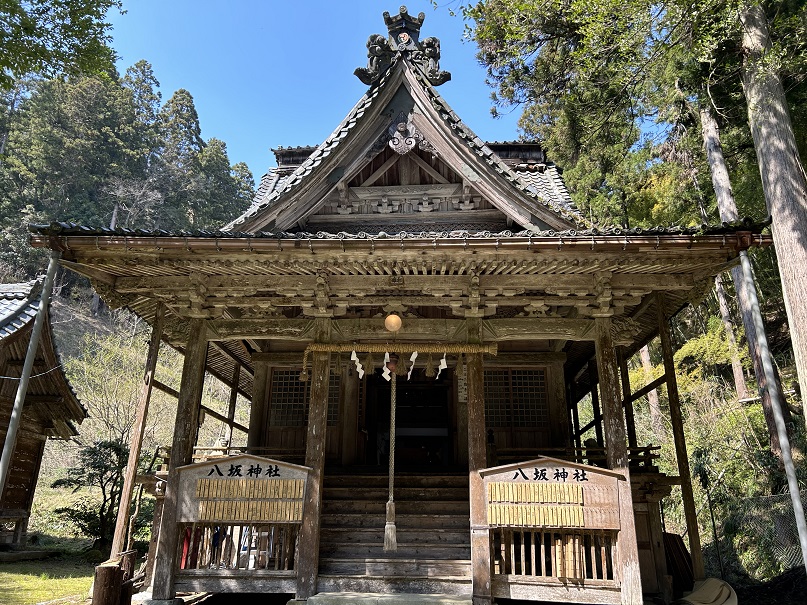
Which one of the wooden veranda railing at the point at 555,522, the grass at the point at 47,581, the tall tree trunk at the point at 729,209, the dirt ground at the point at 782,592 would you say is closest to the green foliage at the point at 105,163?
the grass at the point at 47,581

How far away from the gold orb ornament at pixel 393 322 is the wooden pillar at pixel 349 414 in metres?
3.56

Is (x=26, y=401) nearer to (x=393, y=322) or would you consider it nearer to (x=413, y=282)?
(x=393, y=322)

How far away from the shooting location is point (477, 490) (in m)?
7.28

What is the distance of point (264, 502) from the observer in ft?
24.0

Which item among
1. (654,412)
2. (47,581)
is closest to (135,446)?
(47,581)

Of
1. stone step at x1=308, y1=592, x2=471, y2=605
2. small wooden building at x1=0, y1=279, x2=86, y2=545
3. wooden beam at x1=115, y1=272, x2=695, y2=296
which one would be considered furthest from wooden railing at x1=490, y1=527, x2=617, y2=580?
small wooden building at x1=0, y1=279, x2=86, y2=545

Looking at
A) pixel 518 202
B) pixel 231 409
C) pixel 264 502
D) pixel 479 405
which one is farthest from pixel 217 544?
pixel 518 202

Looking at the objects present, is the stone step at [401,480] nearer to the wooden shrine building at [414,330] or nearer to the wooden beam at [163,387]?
the wooden shrine building at [414,330]

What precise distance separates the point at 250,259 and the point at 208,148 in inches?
1685

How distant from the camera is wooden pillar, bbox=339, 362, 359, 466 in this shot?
11.4m

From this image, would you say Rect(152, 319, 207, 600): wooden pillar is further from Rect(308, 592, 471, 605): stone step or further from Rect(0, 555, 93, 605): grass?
Rect(0, 555, 93, 605): grass

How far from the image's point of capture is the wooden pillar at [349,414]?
37.3ft

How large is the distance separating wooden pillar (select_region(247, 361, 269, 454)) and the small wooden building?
521 centimetres

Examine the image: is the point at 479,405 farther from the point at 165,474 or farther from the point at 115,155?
the point at 115,155
